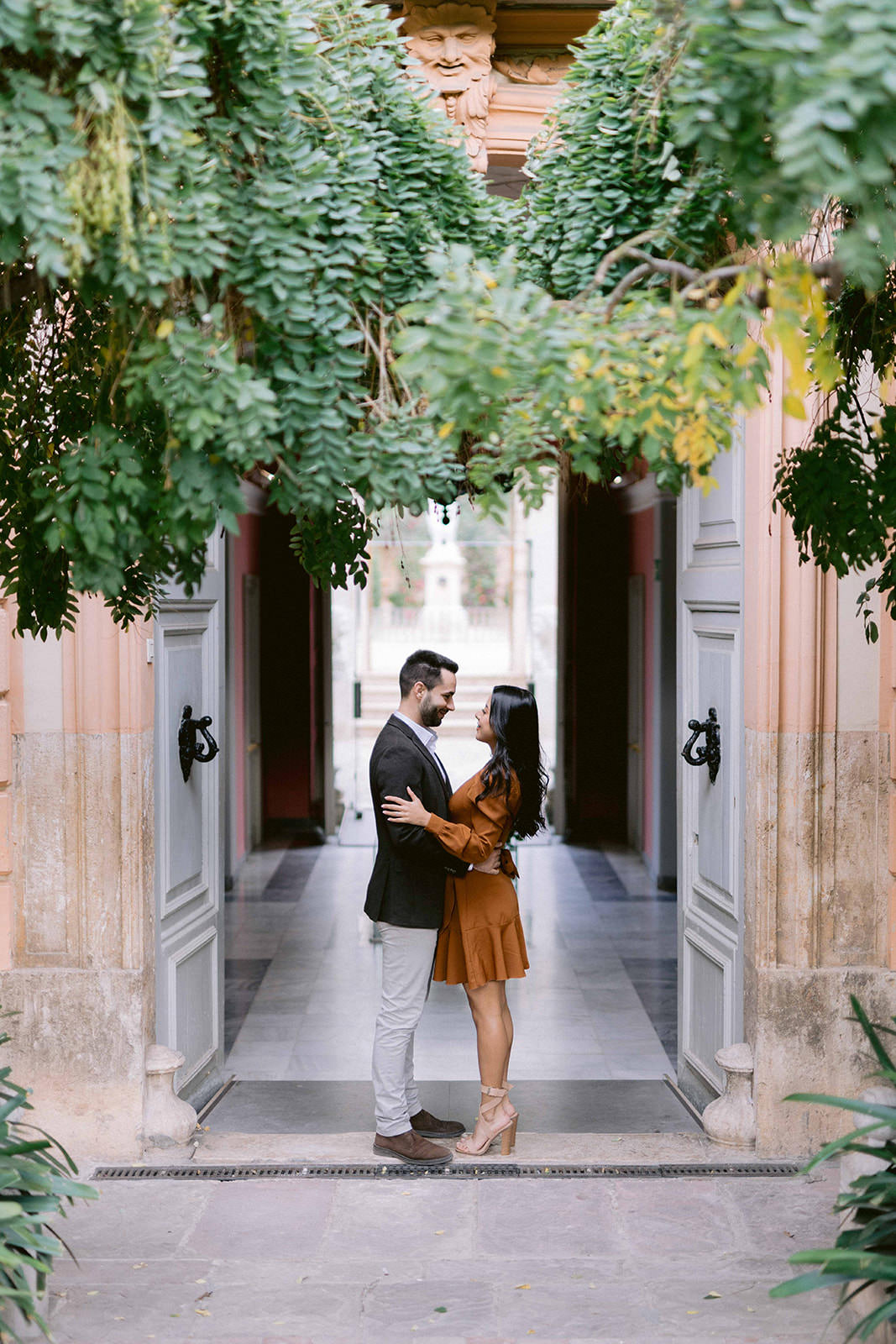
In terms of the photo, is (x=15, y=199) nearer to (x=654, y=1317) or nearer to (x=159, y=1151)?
(x=654, y=1317)

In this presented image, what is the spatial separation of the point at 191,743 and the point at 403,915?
45.2 inches

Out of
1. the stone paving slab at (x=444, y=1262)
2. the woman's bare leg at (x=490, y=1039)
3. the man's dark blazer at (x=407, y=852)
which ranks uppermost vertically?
the man's dark blazer at (x=407, y=852)

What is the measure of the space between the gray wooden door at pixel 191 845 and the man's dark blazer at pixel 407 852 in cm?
82

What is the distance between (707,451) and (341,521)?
1326mm

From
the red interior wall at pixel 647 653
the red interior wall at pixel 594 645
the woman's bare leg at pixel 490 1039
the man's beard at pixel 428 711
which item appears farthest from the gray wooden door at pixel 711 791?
the red interior wall at pixel 594 645

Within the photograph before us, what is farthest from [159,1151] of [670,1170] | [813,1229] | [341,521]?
[341,521]

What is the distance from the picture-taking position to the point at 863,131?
2068 mm

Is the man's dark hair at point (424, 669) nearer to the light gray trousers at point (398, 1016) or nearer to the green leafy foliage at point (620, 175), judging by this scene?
the light gray trousers at point (398, 1016)

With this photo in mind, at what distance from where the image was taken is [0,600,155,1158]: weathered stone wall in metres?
4.69

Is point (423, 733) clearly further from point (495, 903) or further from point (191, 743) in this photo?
point (191, 743)

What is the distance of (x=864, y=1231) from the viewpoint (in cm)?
320

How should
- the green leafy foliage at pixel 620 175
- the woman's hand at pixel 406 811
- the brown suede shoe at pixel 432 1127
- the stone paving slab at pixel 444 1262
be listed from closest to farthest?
the green leafy foliage at pixel 620 175
the stone paving slab at pixel 444 1262
the woman's hand at pixel 406 811
the brown suede shoe at pixel 432 1127

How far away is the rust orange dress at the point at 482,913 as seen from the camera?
4.62 meters

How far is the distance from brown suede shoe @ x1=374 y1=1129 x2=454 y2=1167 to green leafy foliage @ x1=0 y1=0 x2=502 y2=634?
2.43 meters
